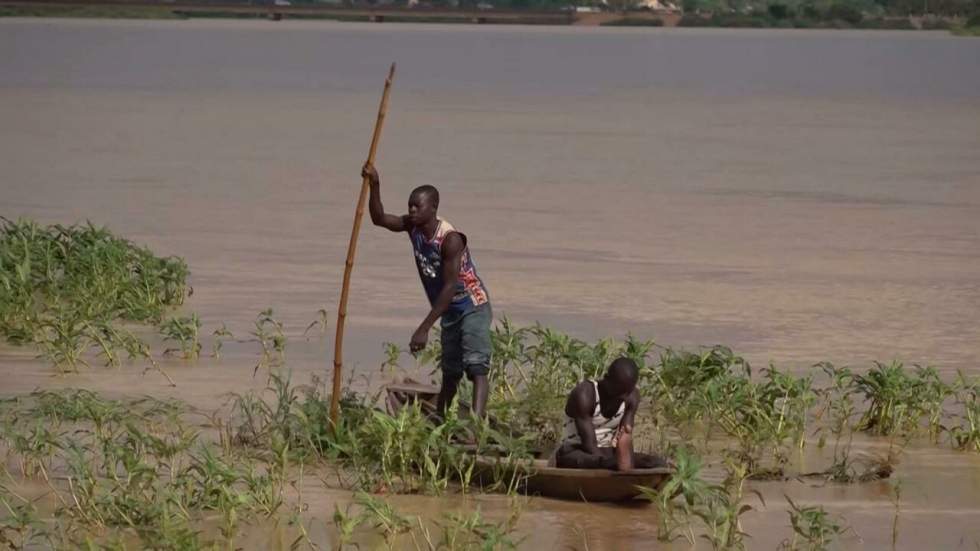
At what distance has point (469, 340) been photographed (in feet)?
26.7

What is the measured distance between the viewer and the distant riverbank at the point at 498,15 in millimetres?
113125

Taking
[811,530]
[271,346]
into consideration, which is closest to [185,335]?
[271,346]

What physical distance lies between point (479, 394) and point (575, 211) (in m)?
11.6

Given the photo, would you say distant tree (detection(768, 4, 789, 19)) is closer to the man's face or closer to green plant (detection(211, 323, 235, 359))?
green plant (detection(211, 323, 235, 359))

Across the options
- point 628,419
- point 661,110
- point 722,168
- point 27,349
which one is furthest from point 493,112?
point 628,419

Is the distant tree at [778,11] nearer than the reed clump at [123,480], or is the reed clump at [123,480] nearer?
the reed clump at [123,480]

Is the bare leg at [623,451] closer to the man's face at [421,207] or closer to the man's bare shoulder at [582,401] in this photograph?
the man's bare shoulder at [582,401]

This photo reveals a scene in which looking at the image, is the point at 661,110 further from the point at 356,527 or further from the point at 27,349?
the point at 356,527

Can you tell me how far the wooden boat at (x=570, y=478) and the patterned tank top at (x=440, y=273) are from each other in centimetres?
64

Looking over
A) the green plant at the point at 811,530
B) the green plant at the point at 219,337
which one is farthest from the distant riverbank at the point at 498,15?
the green plant at the point at 811,530

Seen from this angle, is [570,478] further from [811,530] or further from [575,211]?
[575,211]

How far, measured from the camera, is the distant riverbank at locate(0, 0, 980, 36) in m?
113

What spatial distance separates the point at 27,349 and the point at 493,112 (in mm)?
26784

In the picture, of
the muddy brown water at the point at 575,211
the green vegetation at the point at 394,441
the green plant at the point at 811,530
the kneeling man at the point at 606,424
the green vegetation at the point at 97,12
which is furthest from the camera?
the green vegetation at the point at 97,12
